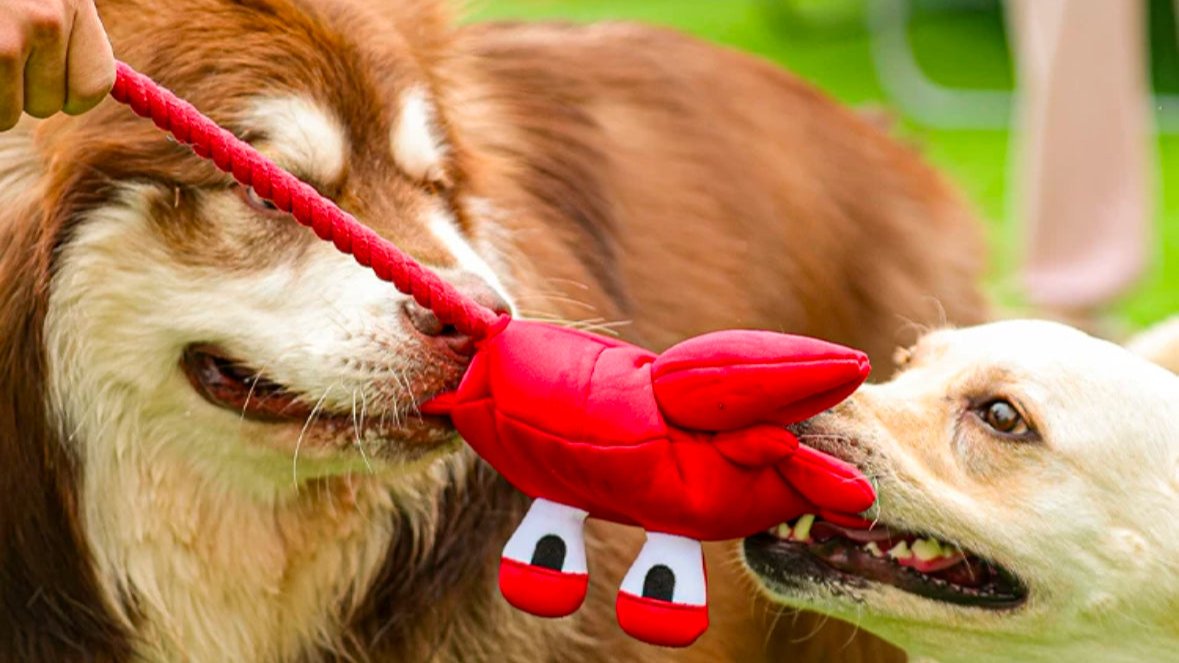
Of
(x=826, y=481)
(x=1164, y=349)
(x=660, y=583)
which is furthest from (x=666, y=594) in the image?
(x=1164, y=349)

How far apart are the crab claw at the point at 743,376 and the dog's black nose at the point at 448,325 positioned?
0.98 ft

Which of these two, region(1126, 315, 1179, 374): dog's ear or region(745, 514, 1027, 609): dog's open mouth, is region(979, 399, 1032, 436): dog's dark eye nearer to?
region(745, 514, 1027, 609): dog's open mouth

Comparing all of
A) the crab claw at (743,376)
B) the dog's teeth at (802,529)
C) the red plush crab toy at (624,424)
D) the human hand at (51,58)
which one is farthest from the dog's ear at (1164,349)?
the human hand at (51,58)

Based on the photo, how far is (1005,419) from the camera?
2898 mm

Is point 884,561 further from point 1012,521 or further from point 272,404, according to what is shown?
point 272,404

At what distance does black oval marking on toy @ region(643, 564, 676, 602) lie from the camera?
2.46m

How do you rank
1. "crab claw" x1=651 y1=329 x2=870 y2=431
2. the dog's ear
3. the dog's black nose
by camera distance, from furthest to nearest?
the dog's ear → the dog's black nose → "crab claw" x1=651 y1=329 x2=870 y2=431

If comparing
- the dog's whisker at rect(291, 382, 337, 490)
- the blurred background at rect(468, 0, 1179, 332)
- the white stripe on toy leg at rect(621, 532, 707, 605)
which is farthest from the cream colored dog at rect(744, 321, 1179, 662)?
the blurred background at rect(468, 0, 1179, 332)

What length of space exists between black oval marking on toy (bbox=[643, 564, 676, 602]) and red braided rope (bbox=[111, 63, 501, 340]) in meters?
0.40

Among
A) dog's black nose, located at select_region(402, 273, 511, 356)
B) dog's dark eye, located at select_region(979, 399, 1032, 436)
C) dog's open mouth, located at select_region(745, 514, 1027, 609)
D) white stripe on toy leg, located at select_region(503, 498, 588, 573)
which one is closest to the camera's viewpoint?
white stripe on toy leg, located at select_region(503, 498, 588, 573)

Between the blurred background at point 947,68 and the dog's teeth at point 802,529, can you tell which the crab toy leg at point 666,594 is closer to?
the dog's teeth at point 802,529

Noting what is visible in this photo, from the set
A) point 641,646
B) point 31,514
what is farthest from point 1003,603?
point 31,514

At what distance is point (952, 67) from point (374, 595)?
757 cm

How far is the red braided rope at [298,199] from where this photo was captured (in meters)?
2.47
